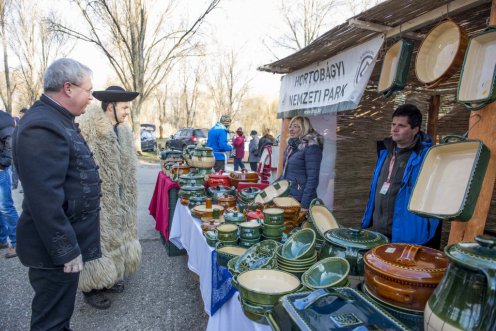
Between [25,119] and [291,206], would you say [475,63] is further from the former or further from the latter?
[25,119]

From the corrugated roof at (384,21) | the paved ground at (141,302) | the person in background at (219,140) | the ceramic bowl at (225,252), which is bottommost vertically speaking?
the paved ground at (141,302)

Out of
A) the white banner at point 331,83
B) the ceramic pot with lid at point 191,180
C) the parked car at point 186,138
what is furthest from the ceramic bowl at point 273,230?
the parked car at point 186,138

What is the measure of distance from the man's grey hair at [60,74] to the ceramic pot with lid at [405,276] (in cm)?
175

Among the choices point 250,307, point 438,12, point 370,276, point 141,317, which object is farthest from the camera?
point 141,317

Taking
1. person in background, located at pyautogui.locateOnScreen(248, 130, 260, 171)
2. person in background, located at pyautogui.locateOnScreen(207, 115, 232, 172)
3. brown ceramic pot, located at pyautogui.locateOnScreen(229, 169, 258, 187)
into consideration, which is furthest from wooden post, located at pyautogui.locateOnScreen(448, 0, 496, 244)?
person in background, located at pyautogui.locateOnScreen(248, 130, 260, 171)

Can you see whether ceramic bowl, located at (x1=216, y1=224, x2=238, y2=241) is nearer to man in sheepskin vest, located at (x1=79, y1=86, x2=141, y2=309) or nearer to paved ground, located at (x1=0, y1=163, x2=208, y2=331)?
paved ground, located at (x1=0, y1=163, x2=208, y2=331)

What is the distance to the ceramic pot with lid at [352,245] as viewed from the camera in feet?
4.43

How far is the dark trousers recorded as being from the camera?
1.64m

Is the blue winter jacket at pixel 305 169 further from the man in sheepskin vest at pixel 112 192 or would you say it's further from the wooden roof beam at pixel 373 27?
the man in sheepskin vest at pixel 112 192

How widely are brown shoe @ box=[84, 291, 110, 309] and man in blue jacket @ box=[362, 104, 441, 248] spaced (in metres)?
2.49

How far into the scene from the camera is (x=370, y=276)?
3.57 ft

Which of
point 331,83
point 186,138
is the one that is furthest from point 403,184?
point 186,138

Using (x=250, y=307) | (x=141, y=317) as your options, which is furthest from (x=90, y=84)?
(x=141, y=317)

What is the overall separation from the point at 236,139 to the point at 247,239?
867cm
